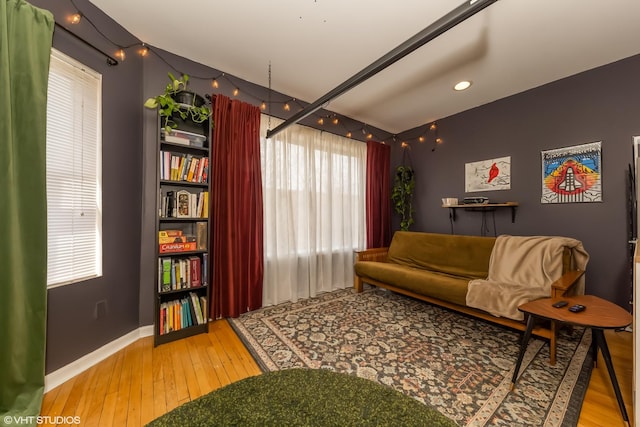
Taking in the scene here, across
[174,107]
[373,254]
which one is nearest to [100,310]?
[174,107]

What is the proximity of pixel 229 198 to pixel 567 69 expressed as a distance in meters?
3.90

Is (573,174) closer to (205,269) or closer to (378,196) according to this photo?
(378,196)

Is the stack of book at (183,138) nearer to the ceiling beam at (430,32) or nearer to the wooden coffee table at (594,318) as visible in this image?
the ceiling beam at (430,32)

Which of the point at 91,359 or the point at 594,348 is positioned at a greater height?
the point at 594,348

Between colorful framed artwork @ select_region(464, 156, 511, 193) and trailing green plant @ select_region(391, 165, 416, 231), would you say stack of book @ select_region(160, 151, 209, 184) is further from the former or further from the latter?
colorful framed artwork @ select_region(464, 156, 511, 193)

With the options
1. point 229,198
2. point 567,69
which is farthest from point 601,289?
point 229,198

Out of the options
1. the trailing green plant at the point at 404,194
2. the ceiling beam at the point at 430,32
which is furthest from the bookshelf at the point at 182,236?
the trailing green plant at the point at 404,194

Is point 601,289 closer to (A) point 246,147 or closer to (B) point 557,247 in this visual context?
(B) point 557,247

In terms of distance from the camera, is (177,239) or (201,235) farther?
(201,235)

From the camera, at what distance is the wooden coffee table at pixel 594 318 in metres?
1.35

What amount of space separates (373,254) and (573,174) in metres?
2.50

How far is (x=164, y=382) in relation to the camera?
1.65m

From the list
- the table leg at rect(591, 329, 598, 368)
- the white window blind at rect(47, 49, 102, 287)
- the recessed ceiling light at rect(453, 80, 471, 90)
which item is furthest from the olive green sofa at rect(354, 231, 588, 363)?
the white window blind at rect(47, 49, 102, 287)

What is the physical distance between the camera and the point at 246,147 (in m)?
2.79
